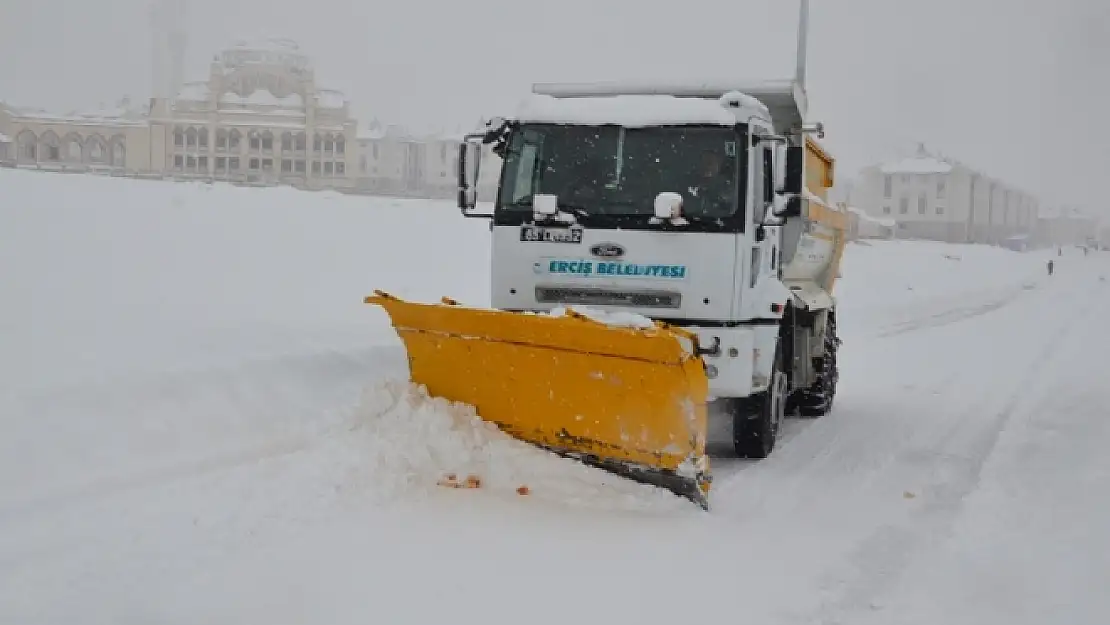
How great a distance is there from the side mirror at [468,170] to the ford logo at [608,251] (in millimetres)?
1285

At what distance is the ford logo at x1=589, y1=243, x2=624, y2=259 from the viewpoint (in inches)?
301

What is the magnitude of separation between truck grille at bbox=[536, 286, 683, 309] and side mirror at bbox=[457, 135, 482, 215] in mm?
1060

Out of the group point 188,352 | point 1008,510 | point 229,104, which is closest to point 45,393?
point 188,352

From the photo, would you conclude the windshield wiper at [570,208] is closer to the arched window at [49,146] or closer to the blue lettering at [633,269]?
the blue lettering at [633,269]

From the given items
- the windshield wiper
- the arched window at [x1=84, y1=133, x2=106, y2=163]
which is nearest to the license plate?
the windshield wiper

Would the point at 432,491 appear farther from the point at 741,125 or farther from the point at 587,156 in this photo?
the point at 741,125

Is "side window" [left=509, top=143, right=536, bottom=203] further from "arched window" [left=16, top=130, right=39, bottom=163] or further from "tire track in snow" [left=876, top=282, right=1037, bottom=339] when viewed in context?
"arched window" [left=16, top=130, right=39, bottom=163]

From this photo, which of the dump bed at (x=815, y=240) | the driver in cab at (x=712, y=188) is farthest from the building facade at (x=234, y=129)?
the driver in cab at (x=712, y=188)

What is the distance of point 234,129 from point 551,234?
76.5m

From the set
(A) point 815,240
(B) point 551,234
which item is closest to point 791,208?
(B) point 551,234

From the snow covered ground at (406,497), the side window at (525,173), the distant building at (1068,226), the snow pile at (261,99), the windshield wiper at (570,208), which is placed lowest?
the distant building at (1068,226)

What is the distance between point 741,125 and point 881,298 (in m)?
23.4

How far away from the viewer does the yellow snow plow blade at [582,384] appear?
657 centimetres

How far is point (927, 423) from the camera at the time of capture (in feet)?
34.6
